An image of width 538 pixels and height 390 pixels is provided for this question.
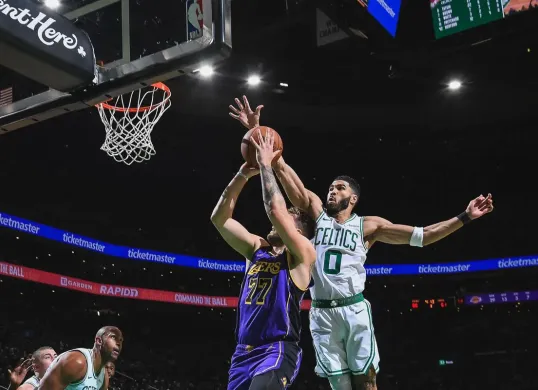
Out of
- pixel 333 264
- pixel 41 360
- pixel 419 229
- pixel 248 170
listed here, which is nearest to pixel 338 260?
pixel 333 264

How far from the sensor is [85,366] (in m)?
4.70

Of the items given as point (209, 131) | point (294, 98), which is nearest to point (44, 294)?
point (209, 131)

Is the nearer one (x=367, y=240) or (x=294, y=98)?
(x=367, y=240)

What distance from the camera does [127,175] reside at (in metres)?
18.7

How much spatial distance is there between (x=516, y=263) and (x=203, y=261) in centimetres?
857

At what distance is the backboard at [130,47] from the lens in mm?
4344

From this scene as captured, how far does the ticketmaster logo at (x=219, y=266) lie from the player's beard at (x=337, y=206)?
13.9 meters

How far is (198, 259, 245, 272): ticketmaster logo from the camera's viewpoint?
19.2 m

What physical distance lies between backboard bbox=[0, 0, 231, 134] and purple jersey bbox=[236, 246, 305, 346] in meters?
1.35

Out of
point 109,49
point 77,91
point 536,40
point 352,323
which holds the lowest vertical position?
point 352,323

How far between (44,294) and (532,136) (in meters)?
14.0

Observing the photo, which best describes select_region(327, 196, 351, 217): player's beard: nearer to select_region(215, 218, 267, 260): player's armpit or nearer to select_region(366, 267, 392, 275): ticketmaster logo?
select_region(215, 218, 267, 260): player's armpit

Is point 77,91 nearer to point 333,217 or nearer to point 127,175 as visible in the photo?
point 333,217

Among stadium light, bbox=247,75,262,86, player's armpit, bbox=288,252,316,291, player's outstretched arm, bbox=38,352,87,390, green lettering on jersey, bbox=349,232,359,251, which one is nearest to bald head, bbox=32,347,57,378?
player's outstretched arm, bbox=38,352,87,390
